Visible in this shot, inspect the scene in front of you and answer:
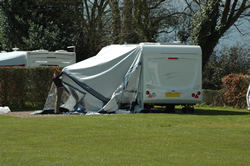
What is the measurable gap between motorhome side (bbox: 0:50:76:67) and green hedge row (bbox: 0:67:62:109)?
3045 mm

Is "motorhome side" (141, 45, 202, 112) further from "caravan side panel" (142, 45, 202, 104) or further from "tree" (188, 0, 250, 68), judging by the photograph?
"tree" (188, 0, 250, 68)

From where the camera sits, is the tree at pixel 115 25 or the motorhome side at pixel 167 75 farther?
the tree at pixel 115 25

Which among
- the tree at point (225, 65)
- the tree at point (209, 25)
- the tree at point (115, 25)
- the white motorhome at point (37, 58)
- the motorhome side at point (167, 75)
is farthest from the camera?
the tree at point (115, 25)

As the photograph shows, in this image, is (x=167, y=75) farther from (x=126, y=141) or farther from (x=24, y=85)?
(x=126, y=141)

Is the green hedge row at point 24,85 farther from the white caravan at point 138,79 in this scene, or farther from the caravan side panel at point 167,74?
the caravan side panel at point 167,74

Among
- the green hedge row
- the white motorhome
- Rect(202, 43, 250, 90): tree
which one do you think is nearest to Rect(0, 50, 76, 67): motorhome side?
the white motorhome

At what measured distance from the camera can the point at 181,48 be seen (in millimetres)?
18859

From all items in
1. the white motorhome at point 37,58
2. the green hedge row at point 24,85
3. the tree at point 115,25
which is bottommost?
the green hedge row at point 24,85

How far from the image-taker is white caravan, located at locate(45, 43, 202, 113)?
18.7 meters

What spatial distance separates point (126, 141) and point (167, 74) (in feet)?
26.3

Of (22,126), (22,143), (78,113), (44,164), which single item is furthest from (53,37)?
(44,164)

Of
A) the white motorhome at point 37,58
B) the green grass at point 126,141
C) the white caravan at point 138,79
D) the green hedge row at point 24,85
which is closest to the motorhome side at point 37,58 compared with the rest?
the white motorhome at point 37,58

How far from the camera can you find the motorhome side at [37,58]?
24875 mm

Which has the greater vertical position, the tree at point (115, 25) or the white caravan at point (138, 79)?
the tree at point (115, 25)
